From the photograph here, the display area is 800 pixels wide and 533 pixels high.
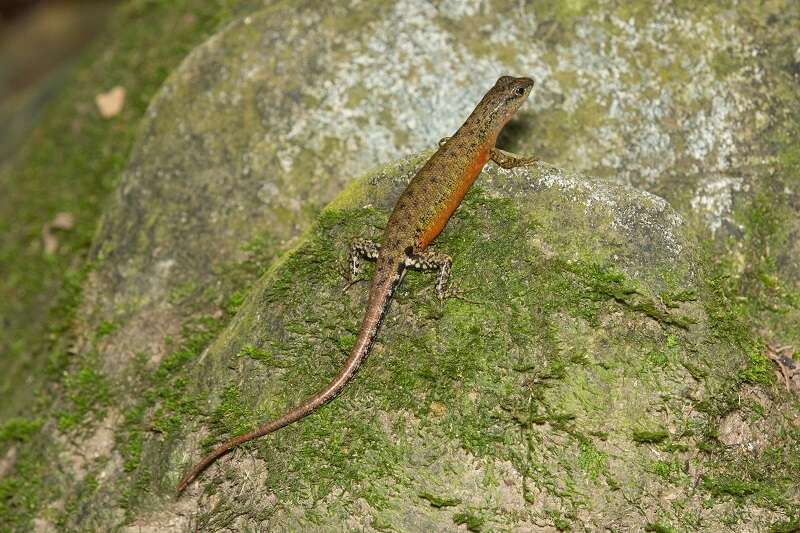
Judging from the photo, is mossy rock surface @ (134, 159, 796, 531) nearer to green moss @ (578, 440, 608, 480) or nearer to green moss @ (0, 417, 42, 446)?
green moss @ (578, 440, 608, 480)

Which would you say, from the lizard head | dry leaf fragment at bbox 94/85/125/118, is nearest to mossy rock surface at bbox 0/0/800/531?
dry leaf fragment at bbox 94/85/125/118

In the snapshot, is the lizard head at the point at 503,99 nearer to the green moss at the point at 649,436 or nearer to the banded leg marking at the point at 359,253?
the banded leg marking at the point at 359,253

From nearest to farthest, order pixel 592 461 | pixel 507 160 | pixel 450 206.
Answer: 1. pixel 592 461
2. pixel 450 206
3. pixel 507 160

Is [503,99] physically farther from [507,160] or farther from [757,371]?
[757,371]

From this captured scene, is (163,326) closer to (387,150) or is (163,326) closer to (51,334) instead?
(51,334)

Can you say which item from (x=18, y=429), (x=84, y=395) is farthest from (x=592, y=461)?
(x=18, y=429)

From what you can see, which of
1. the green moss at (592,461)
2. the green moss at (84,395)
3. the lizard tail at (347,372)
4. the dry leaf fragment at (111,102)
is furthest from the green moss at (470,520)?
the dry leaf fragment at (111,102)

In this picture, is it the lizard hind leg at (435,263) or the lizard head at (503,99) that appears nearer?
the lizard hind leg at (435,263)
